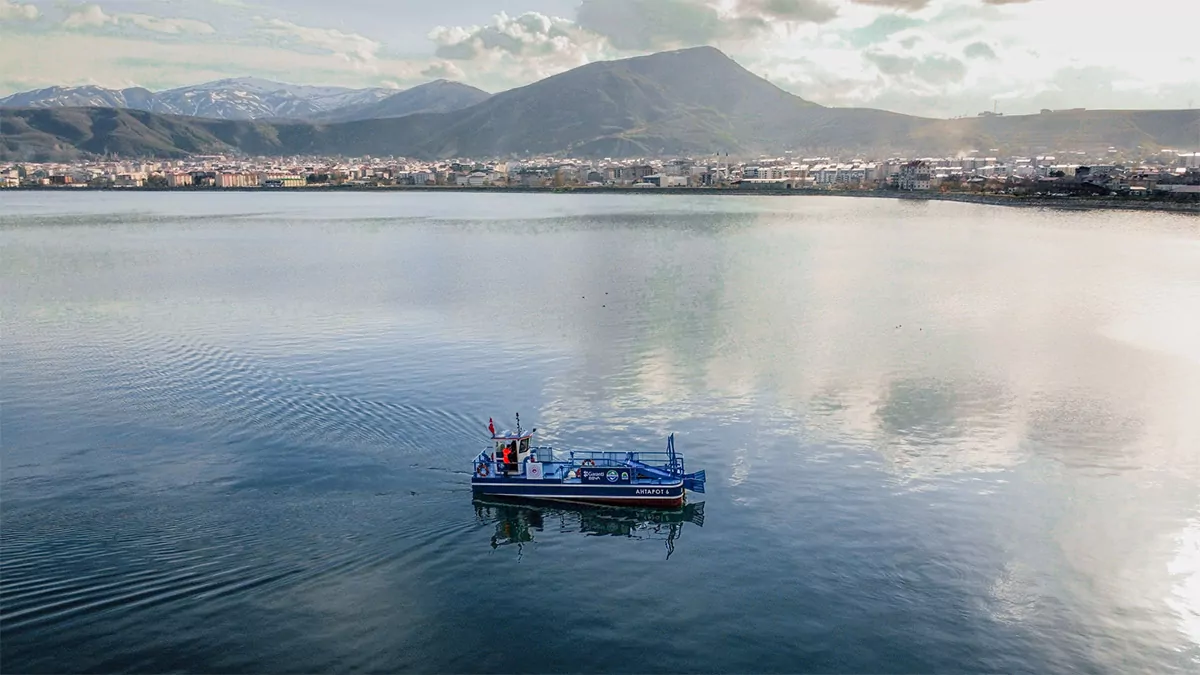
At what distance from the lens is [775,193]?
112000mm

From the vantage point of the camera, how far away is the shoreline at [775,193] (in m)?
77.8

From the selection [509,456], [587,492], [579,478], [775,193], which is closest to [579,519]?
[587,492]

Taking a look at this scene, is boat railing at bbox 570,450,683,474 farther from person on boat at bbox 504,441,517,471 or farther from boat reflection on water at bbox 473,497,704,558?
person on boat at bbox 504,441,517,471

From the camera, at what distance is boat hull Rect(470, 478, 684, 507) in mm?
13266

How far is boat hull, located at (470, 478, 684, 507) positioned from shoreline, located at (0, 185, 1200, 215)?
251 feet

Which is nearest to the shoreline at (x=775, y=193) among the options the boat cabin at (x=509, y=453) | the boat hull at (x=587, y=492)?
the boat hull at (x=587, y=492)

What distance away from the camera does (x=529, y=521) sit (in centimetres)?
1321

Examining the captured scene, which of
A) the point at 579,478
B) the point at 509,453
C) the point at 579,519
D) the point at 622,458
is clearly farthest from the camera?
the point at 622,458

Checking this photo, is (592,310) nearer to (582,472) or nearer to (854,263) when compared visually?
(582,472)

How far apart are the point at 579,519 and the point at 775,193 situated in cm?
10435

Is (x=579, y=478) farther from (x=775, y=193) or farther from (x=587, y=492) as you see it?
(x=775, y=193)

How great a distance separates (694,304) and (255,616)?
2286 centimetres

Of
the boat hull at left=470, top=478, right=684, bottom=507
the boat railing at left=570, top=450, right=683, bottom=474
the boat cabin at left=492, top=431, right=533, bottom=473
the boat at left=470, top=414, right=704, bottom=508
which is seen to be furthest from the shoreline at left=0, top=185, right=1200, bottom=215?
the boat cabin at left=492, top=431, right=533, bottom=473

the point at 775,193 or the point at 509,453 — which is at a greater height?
the point at 775,193
